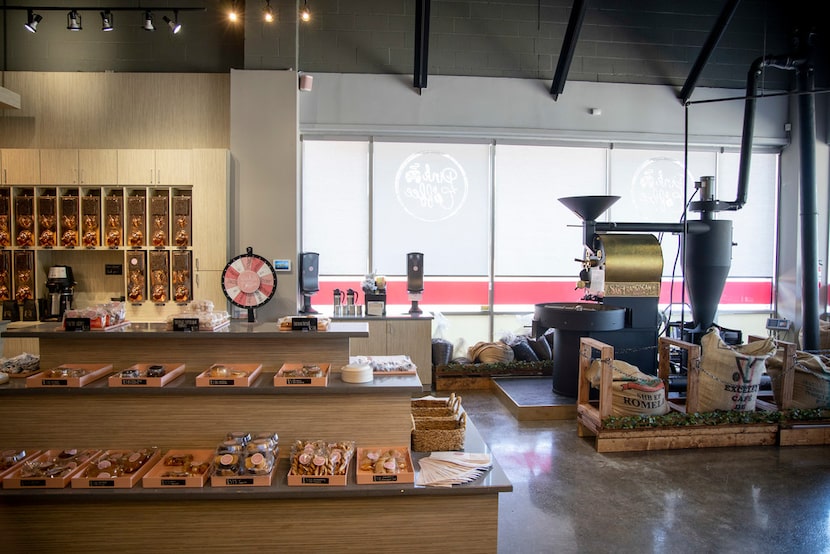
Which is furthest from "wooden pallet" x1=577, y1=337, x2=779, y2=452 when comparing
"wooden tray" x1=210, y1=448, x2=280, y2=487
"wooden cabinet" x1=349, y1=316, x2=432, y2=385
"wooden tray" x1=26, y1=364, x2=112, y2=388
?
"wooden tray" x1=26, y1=364, x2=112, y2=388

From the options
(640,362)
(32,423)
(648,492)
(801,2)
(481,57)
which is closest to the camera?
(32,423)

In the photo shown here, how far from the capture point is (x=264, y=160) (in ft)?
19.5

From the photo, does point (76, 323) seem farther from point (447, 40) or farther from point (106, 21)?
point (447, 40)

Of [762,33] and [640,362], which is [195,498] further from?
[762,33]

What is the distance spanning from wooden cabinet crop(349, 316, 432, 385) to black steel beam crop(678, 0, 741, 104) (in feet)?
15.4

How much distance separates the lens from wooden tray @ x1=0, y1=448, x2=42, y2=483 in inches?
94.0

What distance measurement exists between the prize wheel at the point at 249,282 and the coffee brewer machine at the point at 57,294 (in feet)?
11.0

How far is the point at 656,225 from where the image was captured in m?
5.70

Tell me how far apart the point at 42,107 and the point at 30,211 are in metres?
1.33

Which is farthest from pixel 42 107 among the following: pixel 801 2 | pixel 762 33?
pixel 801 2

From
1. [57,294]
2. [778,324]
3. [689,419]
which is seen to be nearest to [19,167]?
[57,294]

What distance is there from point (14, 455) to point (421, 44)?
5.54 m

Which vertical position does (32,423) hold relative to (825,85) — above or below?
below

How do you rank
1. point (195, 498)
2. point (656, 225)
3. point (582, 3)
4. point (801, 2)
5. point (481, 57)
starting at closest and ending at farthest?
point (195, 498) → point (656, 225) → point (582, 3) → point (481, 57) → point (801, 2)
